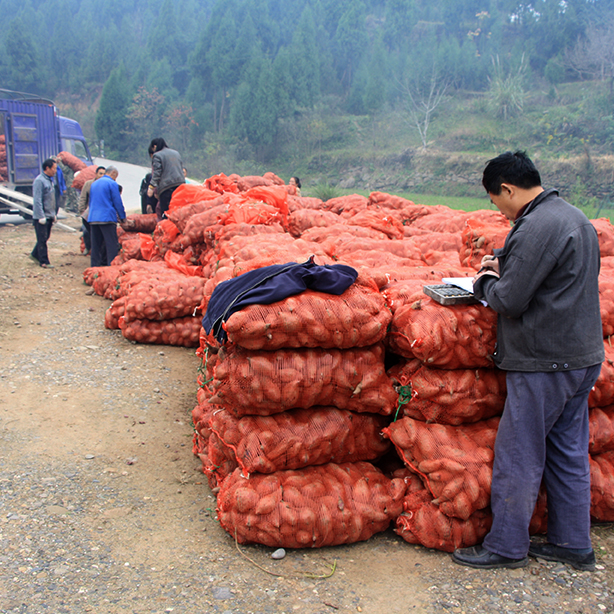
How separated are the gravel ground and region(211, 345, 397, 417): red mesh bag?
72 cm

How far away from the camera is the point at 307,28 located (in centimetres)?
4491

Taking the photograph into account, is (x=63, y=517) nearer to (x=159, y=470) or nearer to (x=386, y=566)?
(x=159, y=470)

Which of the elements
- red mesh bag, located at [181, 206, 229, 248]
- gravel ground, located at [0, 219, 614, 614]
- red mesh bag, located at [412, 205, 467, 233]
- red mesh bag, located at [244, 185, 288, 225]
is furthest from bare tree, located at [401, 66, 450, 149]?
gravel ground, located at [0, 219, 614, 614]

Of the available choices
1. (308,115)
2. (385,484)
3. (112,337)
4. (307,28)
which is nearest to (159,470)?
(385,484)

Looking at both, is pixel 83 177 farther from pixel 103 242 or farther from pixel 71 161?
pixel 103 242

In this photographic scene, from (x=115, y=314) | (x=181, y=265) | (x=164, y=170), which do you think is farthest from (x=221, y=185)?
(x=115, y=314)

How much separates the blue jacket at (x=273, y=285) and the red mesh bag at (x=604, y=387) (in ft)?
4.54

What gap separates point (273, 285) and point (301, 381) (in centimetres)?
49

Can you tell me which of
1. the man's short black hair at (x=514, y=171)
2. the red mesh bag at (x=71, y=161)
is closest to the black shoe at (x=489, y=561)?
the man's short black hair at (x=514, y=171)

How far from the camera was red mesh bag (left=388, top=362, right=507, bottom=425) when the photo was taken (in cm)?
265

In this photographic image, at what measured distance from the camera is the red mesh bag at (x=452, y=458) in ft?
8.30

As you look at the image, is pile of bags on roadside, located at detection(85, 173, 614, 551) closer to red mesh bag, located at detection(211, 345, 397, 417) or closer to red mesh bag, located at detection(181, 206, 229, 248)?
red mesh bag, located at detection(211, 345, 397, 417)

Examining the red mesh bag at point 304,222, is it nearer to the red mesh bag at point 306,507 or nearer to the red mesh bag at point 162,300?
the red mesh bag at point 162,300

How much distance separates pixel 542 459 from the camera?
97.1 inches
